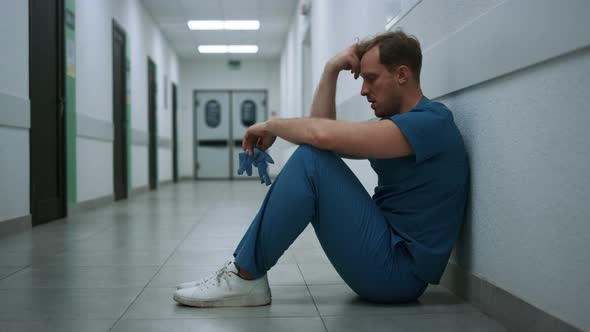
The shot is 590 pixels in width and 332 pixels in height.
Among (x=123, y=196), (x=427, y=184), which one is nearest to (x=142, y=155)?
(x=123, y=196)

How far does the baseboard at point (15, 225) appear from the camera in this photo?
3.67 metres

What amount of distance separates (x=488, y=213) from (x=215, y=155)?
12339 mm

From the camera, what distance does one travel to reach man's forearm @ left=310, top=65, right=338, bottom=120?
2.19m

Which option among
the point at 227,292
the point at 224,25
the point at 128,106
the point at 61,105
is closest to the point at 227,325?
the point at 227,292

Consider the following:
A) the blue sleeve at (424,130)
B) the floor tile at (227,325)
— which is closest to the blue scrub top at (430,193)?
the blue sleeve at (424,130)

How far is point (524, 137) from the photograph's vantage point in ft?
4.82

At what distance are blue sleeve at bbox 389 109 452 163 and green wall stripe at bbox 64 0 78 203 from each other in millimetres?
4119

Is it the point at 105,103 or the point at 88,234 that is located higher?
the point at 105,103

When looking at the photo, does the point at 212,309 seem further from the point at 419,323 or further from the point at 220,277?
the point at 419,323

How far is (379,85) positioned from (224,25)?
8.72m

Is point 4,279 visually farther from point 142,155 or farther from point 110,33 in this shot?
point 142,155

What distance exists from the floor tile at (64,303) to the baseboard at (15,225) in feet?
5.73

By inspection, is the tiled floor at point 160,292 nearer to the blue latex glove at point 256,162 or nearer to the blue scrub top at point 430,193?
the blue scrub top at point 430,193

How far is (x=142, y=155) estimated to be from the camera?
8.70m
